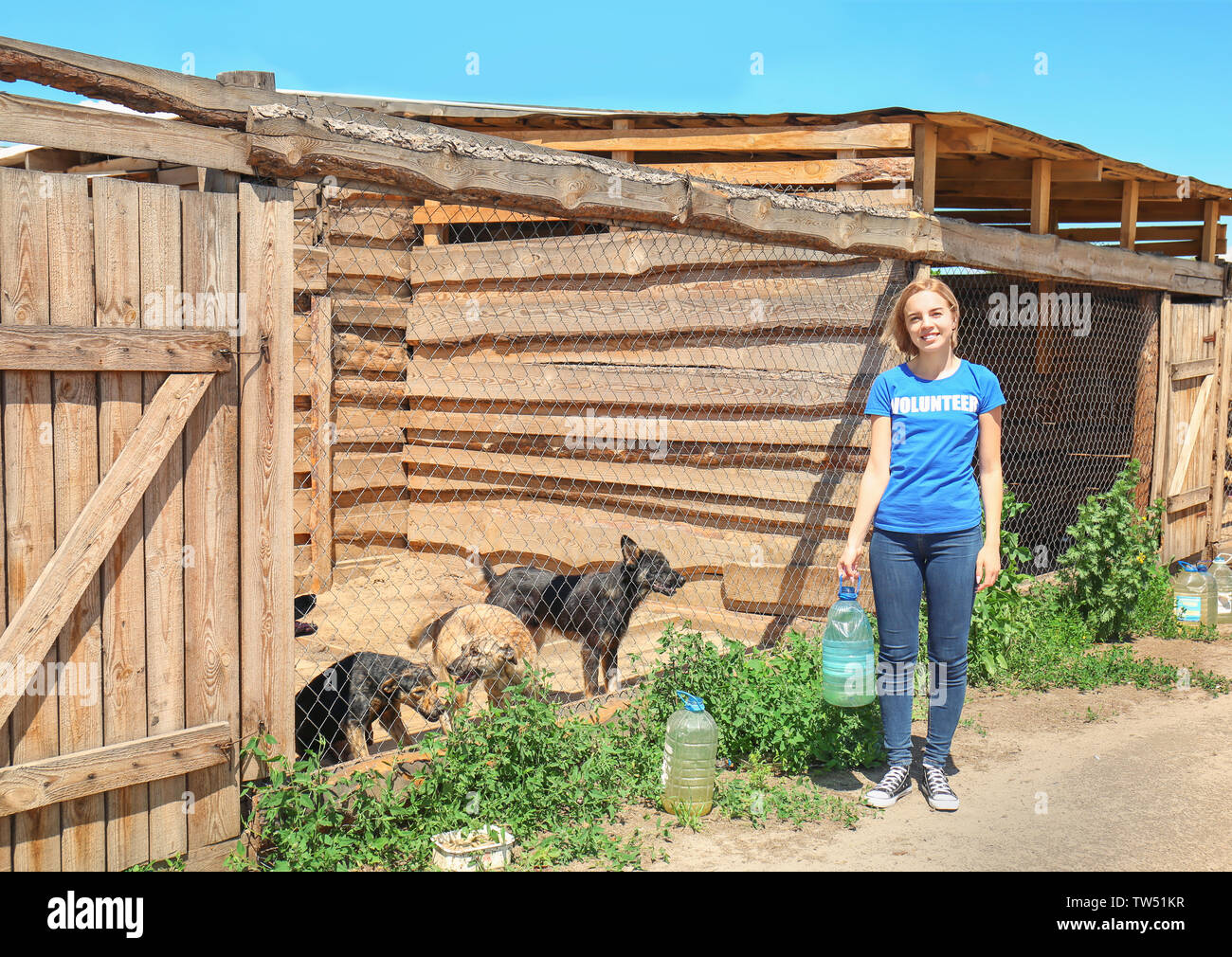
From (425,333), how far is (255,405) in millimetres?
6047

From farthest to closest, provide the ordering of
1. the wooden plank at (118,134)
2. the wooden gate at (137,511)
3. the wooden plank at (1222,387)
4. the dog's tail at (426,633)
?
the wooden plank at (1222,387) < the dog's tail at (426,633) < the wooden gate at (137,511) < the wooden plank at (118,134)

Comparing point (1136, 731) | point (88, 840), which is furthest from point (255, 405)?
point (1136, 731)

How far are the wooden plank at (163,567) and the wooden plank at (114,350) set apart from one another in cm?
7

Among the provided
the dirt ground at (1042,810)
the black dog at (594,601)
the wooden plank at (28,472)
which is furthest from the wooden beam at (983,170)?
the wooden plank at (28,472)

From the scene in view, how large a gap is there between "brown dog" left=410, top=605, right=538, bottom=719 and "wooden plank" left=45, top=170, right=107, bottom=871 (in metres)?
2.10

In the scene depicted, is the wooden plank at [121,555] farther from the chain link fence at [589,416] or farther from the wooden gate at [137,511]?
the chain link fence at [589,416]

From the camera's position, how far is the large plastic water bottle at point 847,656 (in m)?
4.68

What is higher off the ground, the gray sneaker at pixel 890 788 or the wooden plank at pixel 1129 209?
the wooden plank at pixel 1129 209

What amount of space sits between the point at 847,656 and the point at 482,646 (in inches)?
77.2

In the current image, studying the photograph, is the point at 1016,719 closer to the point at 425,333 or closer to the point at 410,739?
the point at 410,739

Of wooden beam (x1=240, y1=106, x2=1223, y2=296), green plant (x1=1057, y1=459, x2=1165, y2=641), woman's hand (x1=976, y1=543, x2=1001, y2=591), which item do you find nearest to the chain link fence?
wooden beam (x1=240, y1=106, x2=1223, y2=296)

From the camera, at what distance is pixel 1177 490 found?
9523 millimetres

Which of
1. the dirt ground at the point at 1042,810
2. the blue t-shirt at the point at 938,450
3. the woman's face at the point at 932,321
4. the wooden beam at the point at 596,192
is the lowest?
the dirt ground at the point at 1042,810

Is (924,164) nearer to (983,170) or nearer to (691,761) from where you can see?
(983,170)
